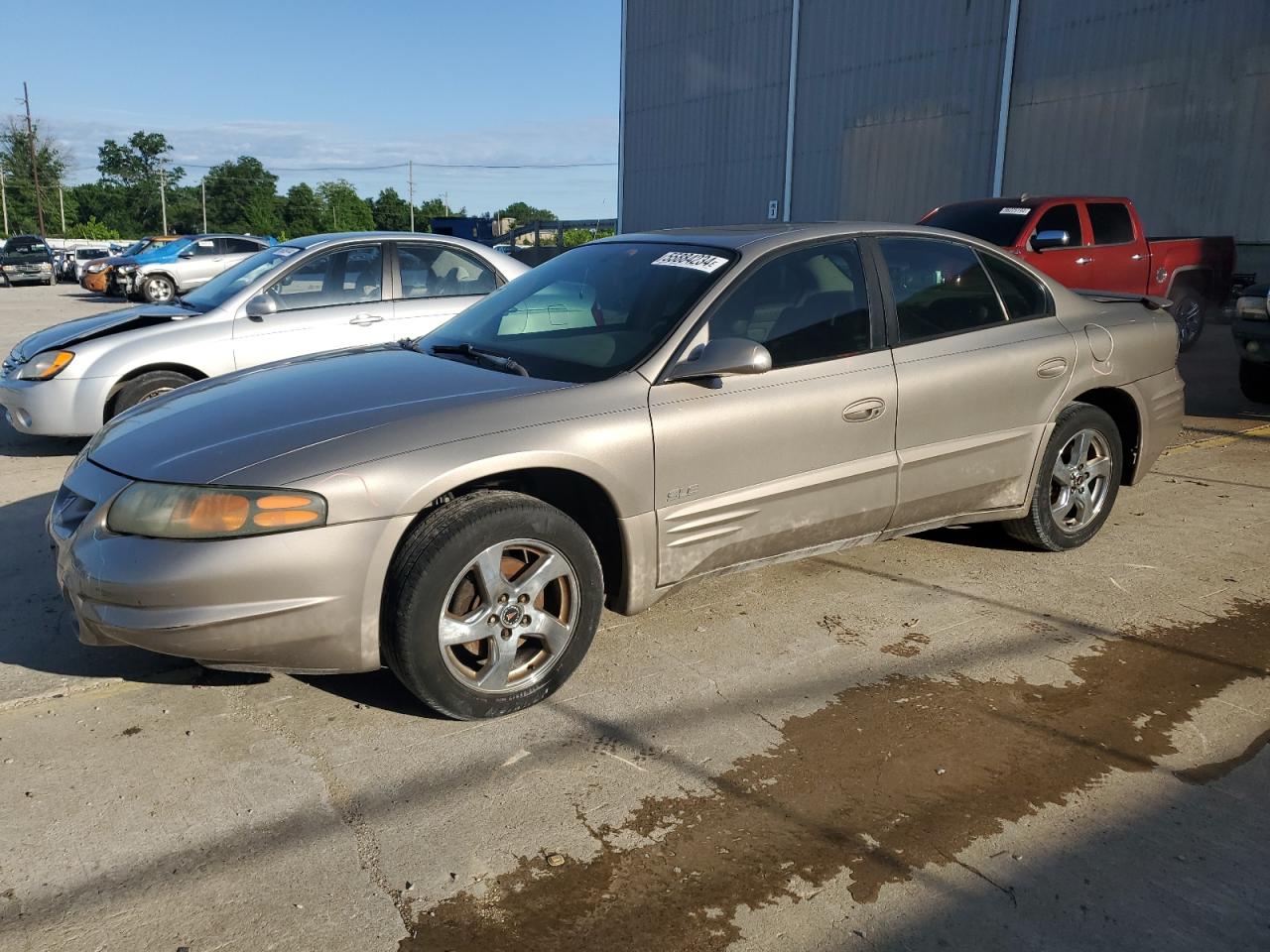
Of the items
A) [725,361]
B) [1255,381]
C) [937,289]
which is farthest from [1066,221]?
[725,361]

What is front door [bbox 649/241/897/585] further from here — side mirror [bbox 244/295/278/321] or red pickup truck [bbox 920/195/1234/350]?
red pickup truck [bbox 920/195/1234/350]

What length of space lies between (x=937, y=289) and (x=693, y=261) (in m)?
1.16

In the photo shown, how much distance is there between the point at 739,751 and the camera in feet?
10.3

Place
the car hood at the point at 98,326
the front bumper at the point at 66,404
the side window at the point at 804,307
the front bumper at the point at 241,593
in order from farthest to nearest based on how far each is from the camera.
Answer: the car hood at the point at 98,326, the front bumper at the point at 66,404, the side window at the point at 804,307, the front bumper at the point at 241,593

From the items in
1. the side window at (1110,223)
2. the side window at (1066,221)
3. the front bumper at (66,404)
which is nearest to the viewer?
the front bumper at (66,404)

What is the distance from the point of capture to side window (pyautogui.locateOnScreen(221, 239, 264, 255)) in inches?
920

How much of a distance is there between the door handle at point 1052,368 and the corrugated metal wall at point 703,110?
21.1m

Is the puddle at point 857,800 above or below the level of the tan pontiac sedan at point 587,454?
below

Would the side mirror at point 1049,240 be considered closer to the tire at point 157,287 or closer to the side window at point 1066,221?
the side window at point 1066,221

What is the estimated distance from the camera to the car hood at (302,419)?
3062mm

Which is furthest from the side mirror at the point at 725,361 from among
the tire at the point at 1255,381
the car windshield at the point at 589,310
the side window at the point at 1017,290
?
the tire at the point at 1255,381

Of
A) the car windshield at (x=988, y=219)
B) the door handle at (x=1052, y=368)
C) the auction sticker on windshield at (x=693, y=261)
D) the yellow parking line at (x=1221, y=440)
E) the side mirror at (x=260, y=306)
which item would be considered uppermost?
the car windshield at (x=988, y=219)

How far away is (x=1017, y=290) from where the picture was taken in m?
4.75

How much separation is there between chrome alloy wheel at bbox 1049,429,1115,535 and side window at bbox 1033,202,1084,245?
7452 millimetres
